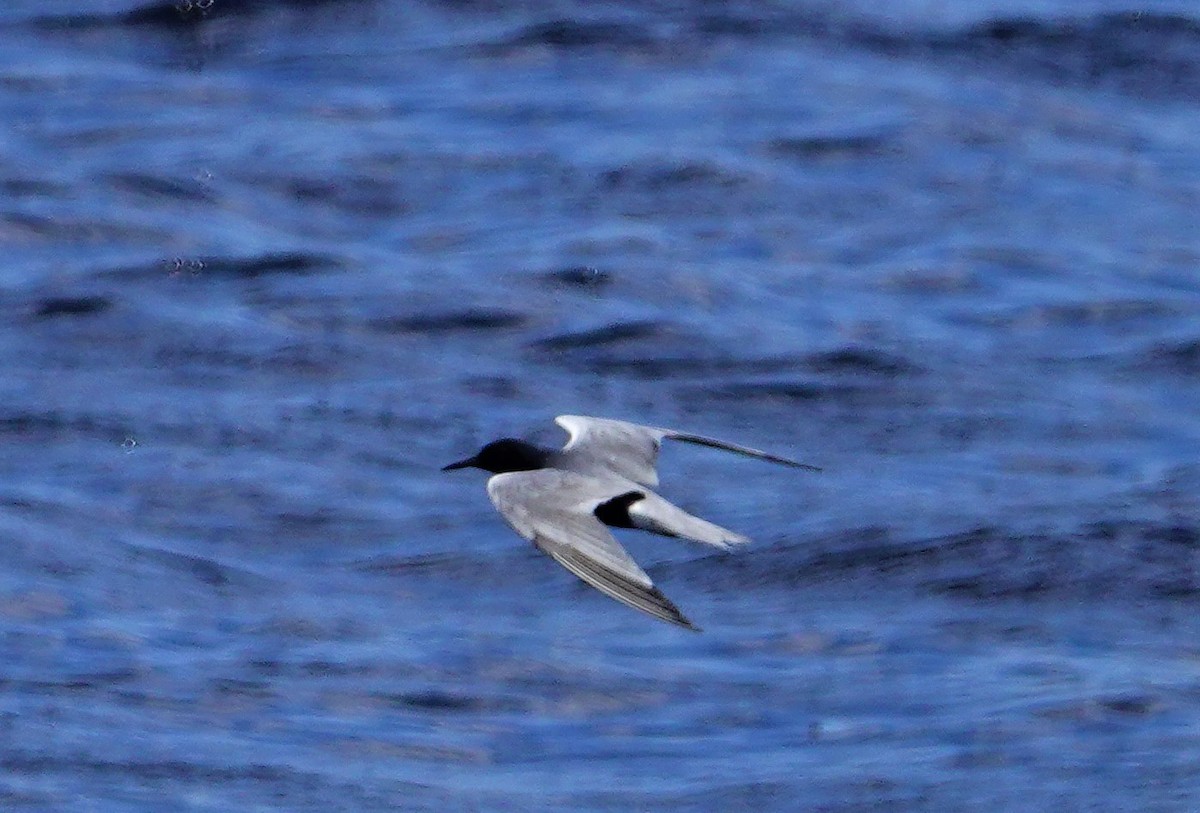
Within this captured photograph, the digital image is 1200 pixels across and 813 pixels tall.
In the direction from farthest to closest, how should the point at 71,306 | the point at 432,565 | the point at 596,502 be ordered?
the point at 71,306
the point at 432,565
the point at 596,502

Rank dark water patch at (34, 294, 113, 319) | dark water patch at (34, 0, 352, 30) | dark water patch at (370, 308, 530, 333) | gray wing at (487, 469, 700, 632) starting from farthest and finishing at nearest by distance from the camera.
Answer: dark water patch at (34, 0, 352, 30), dark water patch at (34, 294, 113, 319), dark water patch at (370, 308, 530, 333), gray wing at (487, 469, 700, 632)

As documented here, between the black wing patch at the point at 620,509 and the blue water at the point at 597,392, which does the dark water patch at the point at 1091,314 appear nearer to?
the blue water at the point at 597,392

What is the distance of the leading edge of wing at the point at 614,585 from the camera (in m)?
6.21

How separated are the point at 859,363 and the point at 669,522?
6.08 m

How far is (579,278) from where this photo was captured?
14.0 meters

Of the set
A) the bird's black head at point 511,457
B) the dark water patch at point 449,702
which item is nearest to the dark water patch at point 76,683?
the dark water patch at point 449,702

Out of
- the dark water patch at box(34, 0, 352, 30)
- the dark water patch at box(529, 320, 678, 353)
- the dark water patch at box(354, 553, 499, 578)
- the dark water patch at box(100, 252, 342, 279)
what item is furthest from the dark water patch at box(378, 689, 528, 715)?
the dark water patch at box(34, 0, 352, 30)

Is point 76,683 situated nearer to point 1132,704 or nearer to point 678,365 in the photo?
point 678,365

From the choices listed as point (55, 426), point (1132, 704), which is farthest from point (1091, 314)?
point (55, 426)

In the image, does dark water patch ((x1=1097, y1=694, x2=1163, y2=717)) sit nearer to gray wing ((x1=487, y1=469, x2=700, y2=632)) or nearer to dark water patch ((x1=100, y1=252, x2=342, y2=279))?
gray wing ((x1=487, y1=469, x2=700, y2=632))

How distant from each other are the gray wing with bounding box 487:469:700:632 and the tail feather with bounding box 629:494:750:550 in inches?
3.4

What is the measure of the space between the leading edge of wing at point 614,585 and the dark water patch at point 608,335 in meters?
6.50

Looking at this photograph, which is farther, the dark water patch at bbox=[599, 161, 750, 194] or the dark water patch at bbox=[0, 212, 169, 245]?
the dark water patch at bbox=[599, 161, 750, 194]

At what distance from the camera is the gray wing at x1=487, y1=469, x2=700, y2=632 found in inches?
253
